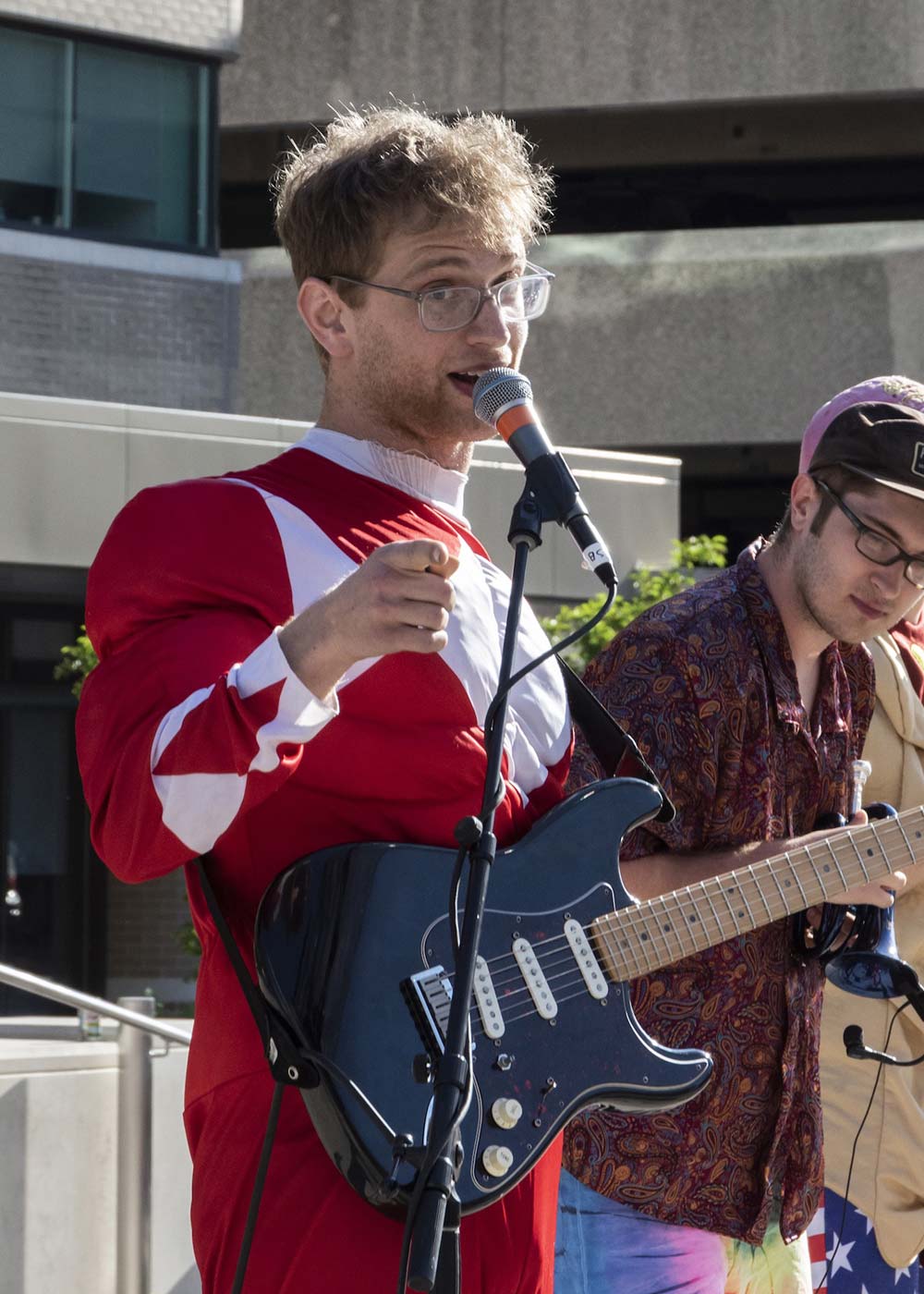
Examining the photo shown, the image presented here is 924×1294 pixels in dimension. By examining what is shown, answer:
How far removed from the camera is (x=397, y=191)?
2322 millimetres

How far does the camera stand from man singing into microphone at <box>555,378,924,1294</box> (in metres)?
2.79

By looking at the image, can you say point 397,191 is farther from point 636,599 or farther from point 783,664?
point 636,599

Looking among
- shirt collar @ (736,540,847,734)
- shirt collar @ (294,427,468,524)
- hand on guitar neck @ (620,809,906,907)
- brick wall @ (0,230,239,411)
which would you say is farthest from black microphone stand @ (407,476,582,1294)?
brick wall @ (0,230,239,411)

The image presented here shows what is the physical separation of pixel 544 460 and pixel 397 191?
0.50 m

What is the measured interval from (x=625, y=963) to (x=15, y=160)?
1340 cm

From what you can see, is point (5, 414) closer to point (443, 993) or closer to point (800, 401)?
point (800, 401)

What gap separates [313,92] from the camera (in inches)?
683

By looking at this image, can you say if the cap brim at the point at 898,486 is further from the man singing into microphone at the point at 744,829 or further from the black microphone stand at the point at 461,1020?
the black microphone stand at the point at 461,1020

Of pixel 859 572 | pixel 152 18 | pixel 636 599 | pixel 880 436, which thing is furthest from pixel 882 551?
pixel 152 18

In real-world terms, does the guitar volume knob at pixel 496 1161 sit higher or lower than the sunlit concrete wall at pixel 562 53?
lower

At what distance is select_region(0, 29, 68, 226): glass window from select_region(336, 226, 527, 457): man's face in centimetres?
1297

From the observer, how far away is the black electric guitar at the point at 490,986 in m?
1.95

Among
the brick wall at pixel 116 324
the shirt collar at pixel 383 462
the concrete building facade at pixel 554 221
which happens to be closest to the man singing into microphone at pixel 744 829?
the shirt collar at pixel 383 462

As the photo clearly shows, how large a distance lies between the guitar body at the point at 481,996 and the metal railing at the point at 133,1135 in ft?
10.7
